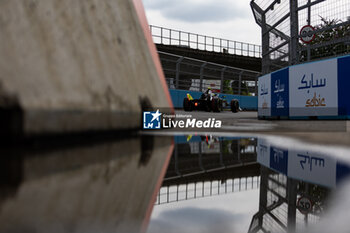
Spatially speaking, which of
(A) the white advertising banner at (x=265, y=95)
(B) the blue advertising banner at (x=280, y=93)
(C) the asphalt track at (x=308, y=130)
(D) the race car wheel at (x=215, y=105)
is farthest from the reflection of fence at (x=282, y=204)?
(D) the race car wheel at (x=215, y=105)

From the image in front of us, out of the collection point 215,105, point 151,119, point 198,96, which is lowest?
point 151,119

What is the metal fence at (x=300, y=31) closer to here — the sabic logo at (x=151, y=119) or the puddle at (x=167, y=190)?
the sabic logo at (x=151, y=119)

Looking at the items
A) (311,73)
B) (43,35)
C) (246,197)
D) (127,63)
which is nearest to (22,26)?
(43,35)

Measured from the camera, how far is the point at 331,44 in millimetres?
7551

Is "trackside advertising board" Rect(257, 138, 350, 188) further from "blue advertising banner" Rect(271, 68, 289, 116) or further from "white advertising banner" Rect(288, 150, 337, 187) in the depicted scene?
"blue advertising banner" Rect(271, 68, 289, 116)

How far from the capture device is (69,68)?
2736mm

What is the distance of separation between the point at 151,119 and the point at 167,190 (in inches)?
106

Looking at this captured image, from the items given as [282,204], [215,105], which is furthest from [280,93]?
[282,204]

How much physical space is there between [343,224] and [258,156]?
1.71 metres

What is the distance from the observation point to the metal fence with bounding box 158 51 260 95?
2132 centimetres

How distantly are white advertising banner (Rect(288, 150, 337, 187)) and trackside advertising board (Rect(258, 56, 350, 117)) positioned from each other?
195 inches

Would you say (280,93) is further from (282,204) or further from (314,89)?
(282,204)

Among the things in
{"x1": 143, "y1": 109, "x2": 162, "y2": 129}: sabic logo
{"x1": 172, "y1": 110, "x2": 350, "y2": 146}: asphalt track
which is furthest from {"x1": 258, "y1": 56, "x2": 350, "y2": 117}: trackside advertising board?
{"x1": 143, "y1": 109, "x2": 162, "y2": 129}: sabic logo

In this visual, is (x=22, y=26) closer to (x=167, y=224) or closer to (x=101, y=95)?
(x=101, y=95)
